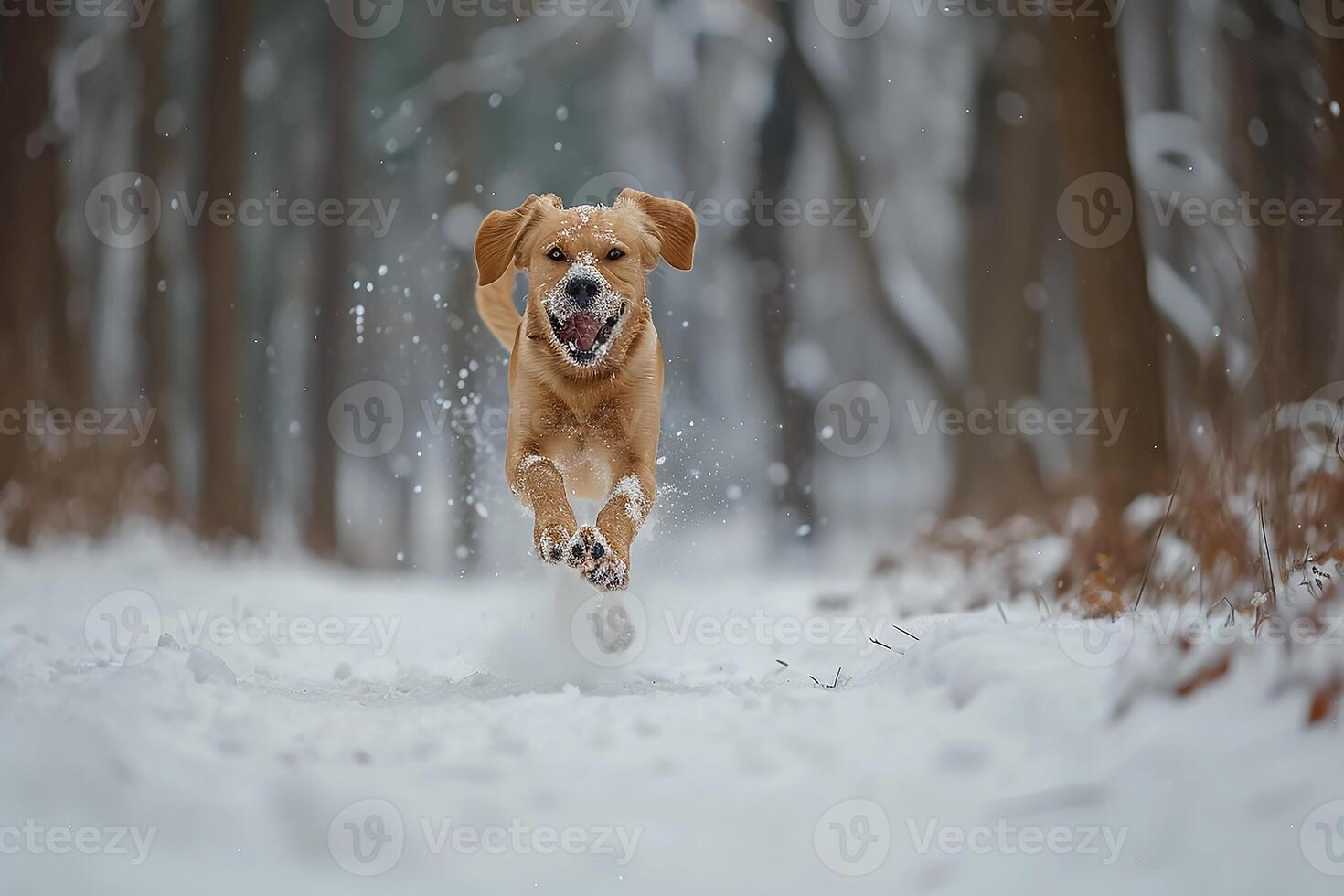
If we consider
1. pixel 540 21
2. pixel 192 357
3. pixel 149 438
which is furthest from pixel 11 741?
pixel 540 21

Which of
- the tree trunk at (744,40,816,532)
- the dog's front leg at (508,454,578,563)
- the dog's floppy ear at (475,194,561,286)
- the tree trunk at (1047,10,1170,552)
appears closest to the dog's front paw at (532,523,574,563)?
the dog's front leg at (508,454,578,563)

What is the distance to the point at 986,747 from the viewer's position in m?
2.27

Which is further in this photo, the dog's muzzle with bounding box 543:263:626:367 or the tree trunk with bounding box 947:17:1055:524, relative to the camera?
the tree trunk with bounding box 947:17:1055:524

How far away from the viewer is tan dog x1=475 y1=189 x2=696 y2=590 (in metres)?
4.20

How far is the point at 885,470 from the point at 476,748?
29.0 feet

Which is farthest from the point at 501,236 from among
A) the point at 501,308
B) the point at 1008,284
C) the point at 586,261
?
the point at 1008,284

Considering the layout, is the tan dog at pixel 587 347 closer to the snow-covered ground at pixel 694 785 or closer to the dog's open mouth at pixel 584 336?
the dog's open mouth at pixel 584 336

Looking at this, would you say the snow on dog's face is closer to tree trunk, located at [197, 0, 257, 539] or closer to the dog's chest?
the dog's chest

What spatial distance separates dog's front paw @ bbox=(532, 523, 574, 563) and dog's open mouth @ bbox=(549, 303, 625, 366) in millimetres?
847

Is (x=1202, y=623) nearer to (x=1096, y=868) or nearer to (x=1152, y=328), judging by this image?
(x=1096, y=868)

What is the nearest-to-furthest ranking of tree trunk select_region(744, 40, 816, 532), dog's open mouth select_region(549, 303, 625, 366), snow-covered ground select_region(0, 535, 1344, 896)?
snow-covered ground select_region(0, 535, 1344, 896)
dog's open mouth select_region(549, 303, 625, 366)
tree trunk select_region(744, 40, 816, 532)

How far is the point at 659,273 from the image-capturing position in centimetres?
977

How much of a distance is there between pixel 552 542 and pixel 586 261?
48.2 inches

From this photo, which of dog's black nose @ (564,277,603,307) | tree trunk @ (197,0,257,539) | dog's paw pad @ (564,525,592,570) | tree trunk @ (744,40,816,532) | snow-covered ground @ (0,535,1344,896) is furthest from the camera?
tree trunk @ (744,40,816,532)
